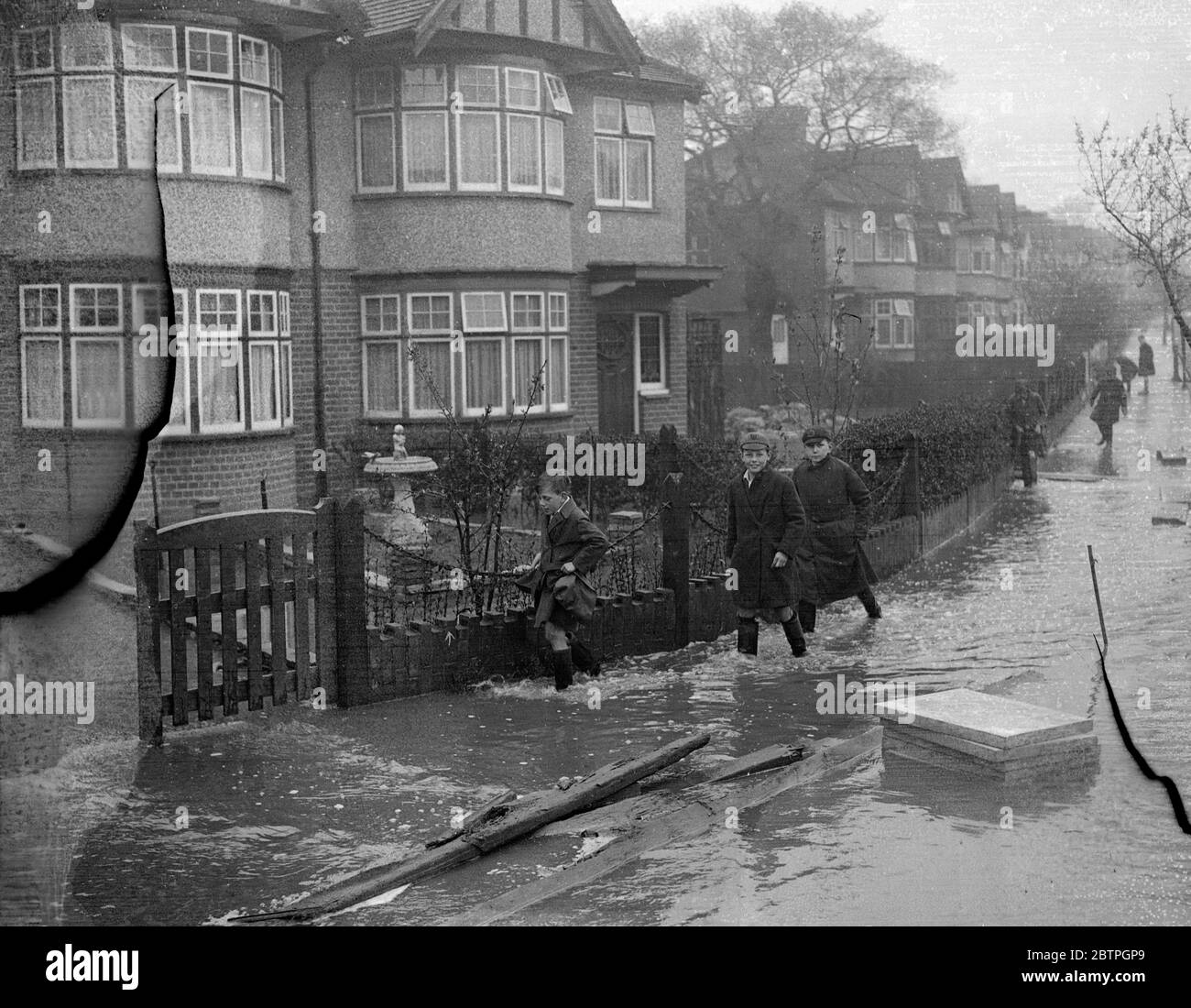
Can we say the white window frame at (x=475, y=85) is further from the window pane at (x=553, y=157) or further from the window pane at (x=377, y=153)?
the window pane at (x=377, y=153)

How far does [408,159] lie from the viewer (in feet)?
70.1

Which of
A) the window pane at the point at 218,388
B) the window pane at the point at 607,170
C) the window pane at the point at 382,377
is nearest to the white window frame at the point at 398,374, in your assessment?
the window pane at the point at 382,377

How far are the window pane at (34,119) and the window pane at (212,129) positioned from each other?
53.3 feet

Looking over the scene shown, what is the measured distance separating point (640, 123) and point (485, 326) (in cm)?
584

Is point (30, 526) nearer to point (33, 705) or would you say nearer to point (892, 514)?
point (33, 705)

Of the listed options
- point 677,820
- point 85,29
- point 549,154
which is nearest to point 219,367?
point 549,154

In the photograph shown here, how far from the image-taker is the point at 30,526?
2.35m

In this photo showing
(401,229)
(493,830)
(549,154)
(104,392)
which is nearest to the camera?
(104,392)

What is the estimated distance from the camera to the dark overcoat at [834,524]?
12367 mm

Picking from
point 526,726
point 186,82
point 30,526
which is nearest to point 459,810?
point 526,726

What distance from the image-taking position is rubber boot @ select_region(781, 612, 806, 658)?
11.2 m

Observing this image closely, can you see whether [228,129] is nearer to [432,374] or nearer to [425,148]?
[425,148]

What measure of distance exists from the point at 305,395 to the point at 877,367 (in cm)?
2830

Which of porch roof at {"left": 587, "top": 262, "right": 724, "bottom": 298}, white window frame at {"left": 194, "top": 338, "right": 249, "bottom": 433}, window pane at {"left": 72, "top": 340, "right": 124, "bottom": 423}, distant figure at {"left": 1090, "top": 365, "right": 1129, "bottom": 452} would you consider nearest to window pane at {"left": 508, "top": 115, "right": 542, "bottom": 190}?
porch roof at {"left": 587, "top": 262, "right": 724, "bottom": 298}
